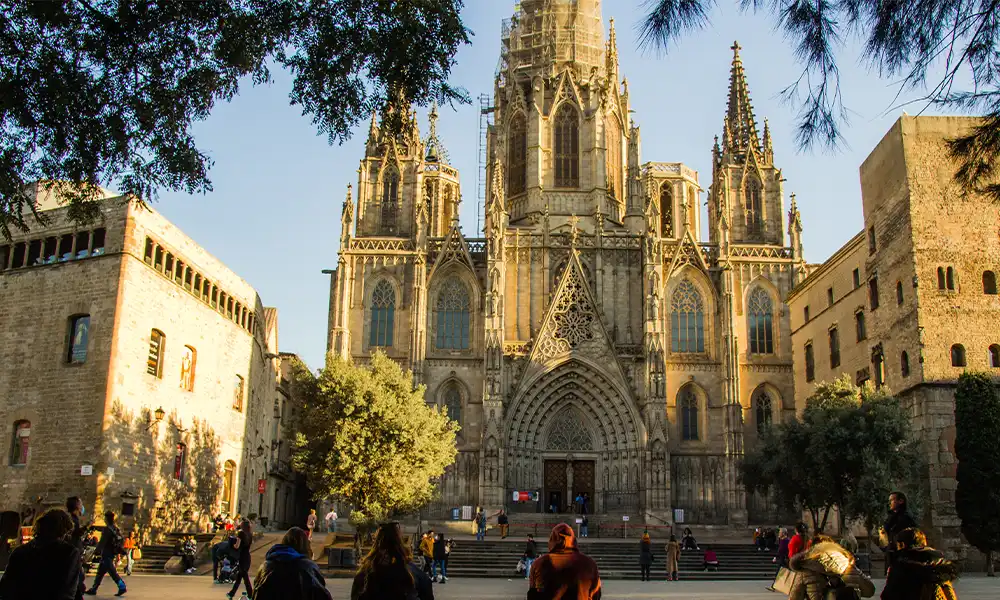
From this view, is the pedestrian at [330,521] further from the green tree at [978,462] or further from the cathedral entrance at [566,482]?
the green tree at [978,462]

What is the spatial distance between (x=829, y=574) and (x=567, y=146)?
46659 mm

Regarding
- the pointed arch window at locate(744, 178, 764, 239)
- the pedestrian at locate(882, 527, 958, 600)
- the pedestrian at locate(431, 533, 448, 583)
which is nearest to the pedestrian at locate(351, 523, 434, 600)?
the pedestrian at locate(882, 527, 958, 600)

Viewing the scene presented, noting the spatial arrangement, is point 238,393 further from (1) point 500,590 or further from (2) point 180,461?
(1) point 500,590

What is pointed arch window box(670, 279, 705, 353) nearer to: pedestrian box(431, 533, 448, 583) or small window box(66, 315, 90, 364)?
pedestrian box(431, 533, 448, 583)

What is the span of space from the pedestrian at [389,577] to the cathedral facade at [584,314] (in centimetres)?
3635

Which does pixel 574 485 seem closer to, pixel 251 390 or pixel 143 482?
pixel 251 390

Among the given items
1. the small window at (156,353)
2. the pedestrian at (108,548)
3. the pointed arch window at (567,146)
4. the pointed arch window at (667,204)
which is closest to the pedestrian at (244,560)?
the pedestrian at (108,548)

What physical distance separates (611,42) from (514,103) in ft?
22.5

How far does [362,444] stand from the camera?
33438 mm

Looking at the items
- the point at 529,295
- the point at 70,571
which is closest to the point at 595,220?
the point at 529,295

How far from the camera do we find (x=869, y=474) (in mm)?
28250

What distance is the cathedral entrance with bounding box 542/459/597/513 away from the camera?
151 feet

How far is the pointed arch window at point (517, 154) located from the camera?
53969 millimetres

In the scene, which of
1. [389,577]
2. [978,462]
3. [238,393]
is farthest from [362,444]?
[389,577]
